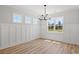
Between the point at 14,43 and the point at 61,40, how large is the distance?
2767 mm

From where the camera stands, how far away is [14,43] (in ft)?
16.9

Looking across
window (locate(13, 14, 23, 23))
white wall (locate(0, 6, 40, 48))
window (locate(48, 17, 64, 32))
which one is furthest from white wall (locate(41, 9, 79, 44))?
window (locate(13, 14, 23, 23))

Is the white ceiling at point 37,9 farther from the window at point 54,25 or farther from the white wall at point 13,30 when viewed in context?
the window at point 54,25

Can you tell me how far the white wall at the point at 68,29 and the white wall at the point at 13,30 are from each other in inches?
19.9

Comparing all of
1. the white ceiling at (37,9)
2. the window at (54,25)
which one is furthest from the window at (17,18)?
the window at (54,25)

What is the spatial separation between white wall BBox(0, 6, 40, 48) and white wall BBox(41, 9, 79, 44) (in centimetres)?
51

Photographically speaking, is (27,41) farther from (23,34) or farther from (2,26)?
(2,26)

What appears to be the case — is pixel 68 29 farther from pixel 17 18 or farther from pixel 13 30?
pixel 13 30

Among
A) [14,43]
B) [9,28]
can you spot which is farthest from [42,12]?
[14,43]

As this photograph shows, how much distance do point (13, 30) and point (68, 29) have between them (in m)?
3.24

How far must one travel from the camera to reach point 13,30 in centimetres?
511

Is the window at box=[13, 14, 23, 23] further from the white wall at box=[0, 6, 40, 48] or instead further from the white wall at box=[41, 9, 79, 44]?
the white wall at box=[41, 9, 79, 44]

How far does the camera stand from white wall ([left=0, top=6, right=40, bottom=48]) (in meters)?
4.62

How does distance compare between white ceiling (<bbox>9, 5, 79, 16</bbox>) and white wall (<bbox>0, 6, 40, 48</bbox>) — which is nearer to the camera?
white wall (<bbox>0, 6, 40, 48</bbox>)
